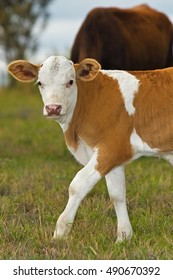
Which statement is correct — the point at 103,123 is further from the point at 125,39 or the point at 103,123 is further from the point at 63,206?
the point at 125,39

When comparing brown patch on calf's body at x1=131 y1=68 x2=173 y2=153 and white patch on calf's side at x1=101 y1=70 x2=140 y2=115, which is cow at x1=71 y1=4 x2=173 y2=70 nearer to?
white patch on calf's side at x1=101 y1=70 x2=140 y2=115

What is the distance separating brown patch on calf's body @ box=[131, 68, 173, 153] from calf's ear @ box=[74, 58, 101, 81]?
15.8 inches

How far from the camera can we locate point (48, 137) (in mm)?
12945

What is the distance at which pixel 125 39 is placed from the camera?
452 inches

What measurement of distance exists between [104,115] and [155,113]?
423 mm

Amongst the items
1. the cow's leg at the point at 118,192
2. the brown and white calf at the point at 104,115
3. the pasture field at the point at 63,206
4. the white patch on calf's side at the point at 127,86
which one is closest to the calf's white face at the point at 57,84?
the brown and white calf at the point at 104,115

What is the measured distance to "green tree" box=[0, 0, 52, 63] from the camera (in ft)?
122

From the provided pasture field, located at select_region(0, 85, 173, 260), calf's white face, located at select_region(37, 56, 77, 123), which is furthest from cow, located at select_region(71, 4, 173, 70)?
calf's white face, located at select_region(37, 56, 77, 123)

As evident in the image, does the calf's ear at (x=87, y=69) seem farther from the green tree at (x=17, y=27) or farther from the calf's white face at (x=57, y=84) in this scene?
the green tree at (x=17, y=27)

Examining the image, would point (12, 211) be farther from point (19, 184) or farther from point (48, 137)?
point (48, 137)

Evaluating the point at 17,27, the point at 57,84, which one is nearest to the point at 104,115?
the point at 57,84

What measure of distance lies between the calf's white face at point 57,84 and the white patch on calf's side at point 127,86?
0.39m
